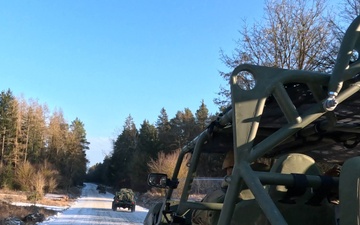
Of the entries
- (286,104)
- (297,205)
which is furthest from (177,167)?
(286,104)

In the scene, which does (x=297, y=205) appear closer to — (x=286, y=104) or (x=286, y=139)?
(x=286, y=139)

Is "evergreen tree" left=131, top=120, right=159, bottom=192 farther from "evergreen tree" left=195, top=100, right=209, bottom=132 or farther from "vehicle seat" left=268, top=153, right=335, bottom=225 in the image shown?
"vehicle seat" left=268, top=153, right=335, bottom=225

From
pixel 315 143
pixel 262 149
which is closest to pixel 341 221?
pixel 262 149

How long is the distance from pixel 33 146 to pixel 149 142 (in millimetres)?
19108

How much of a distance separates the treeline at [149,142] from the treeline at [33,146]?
32.2ft

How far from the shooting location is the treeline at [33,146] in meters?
57.7

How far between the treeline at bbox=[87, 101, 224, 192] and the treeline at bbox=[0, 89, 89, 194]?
32.2ft

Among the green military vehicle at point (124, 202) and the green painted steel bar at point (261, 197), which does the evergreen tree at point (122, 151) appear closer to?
the green military vehicle at point (124, 202)

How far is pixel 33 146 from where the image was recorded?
73188 millimetres

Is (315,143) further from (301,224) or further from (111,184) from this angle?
(111,184)

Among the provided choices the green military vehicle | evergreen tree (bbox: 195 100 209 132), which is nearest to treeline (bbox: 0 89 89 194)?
evergreen tree (bbox: 195 100 209 132)

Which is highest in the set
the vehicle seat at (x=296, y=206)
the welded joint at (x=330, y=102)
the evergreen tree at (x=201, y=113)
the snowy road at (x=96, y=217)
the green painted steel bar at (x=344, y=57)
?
the evergreen tree at (x=201, y=113)

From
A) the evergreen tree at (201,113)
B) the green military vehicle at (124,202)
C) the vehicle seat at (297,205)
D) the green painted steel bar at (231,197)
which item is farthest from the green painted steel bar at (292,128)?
the evergreen tree at (201,113)

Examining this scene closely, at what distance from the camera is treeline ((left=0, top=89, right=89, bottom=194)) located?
57719 millimetres
